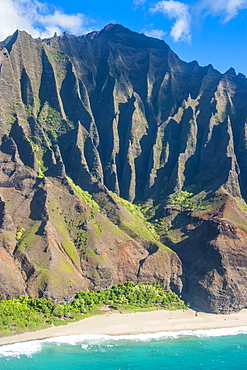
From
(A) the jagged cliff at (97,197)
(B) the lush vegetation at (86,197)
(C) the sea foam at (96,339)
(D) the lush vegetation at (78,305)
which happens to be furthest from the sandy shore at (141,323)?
(B) the lush vegetation at (86,197)

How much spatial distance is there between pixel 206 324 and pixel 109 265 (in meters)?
33.5

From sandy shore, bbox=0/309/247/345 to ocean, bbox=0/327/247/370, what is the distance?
2737mm

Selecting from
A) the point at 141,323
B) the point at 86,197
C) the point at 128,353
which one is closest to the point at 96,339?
the point at 128,353

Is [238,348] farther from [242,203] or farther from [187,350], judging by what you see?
[242,203]

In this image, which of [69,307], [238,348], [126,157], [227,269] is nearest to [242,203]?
[227,269]

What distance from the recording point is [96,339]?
102625mm

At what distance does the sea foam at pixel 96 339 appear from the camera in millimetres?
92500

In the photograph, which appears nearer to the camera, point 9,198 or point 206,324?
point 206,324

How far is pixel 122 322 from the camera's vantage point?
113 metres

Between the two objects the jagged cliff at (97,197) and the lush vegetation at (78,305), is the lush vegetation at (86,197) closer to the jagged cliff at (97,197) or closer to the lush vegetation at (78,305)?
the jagged cliff at (97,197)

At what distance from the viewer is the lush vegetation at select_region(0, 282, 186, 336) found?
4075 inches

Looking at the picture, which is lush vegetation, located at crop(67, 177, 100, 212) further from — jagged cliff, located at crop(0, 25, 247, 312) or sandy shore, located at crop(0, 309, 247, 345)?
sandy shore, located at crop(0, 309, 247, 345)

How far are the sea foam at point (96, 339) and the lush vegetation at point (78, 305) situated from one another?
6.40m

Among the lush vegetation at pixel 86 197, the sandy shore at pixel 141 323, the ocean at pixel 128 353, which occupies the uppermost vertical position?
the lush vegetation at pixel 86 197
